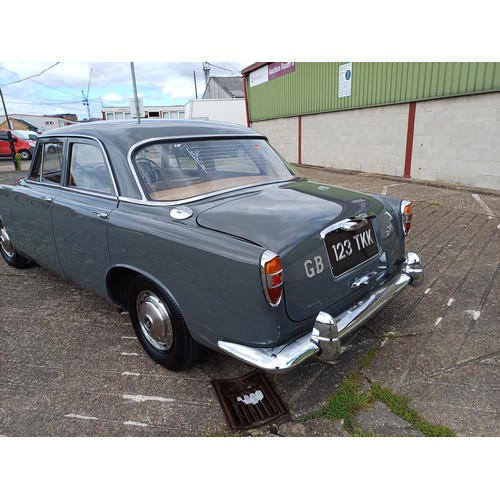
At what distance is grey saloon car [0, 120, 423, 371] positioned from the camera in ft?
6.93

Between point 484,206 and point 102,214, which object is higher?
point 102,214

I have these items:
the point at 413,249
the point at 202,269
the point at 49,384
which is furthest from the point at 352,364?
the point at 413,249

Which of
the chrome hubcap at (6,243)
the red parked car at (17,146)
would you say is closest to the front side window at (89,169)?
the chrome hubcap at (6,243)

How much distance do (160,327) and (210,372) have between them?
0.50m

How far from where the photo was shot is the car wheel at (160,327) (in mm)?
2553

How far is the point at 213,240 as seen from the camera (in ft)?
7.11

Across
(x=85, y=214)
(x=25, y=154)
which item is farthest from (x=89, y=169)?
(x=25, y=154)

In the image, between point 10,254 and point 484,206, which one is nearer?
point 10,254

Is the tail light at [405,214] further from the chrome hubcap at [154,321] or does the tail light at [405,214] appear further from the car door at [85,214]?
the car door at [85,214]

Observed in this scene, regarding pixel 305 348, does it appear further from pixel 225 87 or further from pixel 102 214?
pixel 225 87

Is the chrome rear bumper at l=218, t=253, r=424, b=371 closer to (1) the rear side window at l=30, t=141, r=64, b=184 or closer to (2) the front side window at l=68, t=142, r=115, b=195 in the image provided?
(2) the front side window at l=68, t=142, r=115, b=195

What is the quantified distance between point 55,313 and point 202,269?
225cm

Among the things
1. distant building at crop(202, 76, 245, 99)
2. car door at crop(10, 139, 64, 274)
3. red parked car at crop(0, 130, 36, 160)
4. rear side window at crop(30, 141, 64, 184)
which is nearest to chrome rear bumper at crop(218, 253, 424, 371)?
car door at crop(10, 139, 64, 274)

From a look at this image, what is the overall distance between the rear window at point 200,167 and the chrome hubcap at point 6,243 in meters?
2.89
